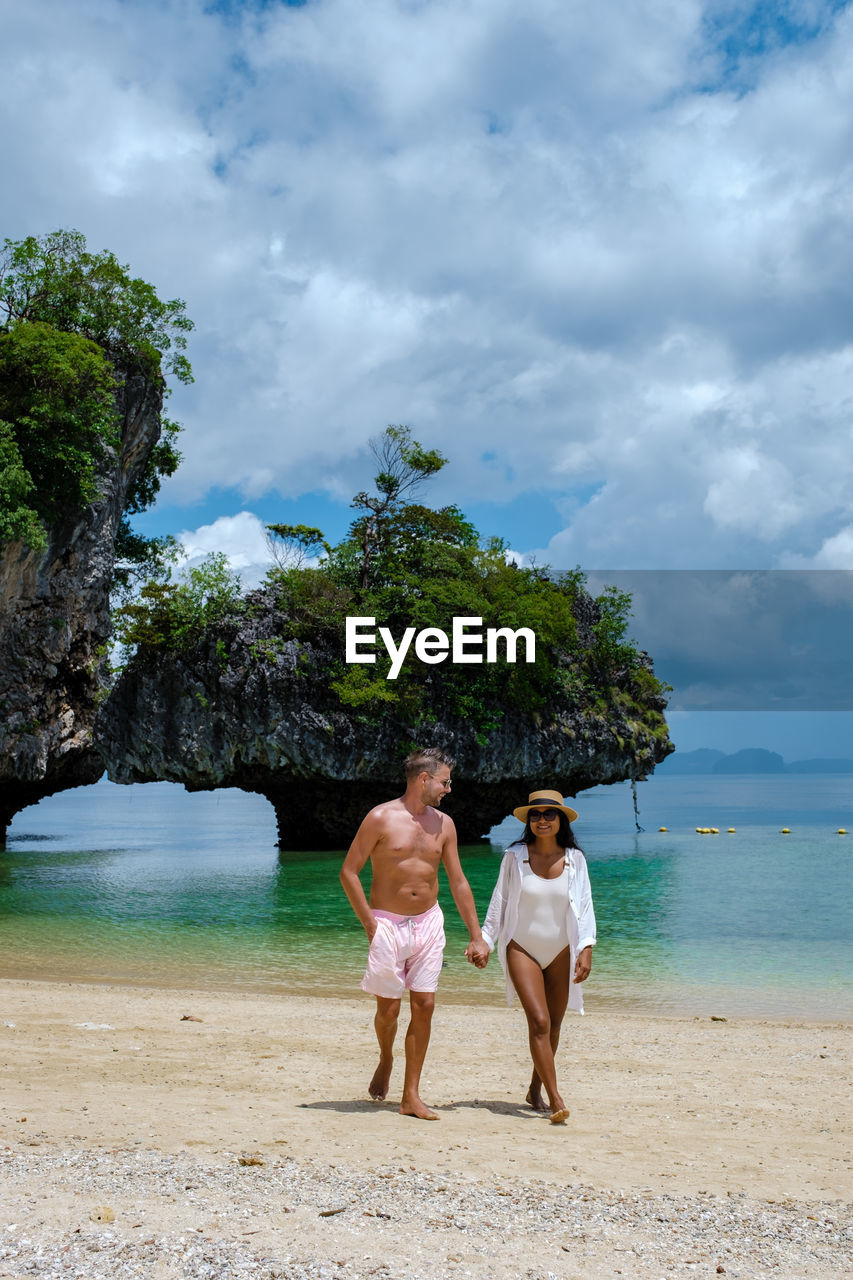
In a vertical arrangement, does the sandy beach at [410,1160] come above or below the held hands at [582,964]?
below

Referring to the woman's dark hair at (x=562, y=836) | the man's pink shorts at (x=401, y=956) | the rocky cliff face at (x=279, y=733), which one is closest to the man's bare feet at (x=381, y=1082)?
the man's pink shorts at (x=401, y=956)

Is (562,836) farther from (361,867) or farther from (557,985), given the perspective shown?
(361,867)

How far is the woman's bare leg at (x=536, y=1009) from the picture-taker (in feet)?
17.0

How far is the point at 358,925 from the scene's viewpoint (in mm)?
16234

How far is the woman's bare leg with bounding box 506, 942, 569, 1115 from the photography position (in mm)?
5176

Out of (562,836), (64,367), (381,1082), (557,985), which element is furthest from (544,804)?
(64,367)

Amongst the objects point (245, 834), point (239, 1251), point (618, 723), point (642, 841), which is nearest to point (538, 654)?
point (618, 723)

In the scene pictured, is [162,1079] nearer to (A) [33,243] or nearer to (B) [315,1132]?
(B) [315,1132]

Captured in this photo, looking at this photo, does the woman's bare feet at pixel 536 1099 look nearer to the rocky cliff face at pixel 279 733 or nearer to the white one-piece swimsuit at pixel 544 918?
the white one-piece swimsuit at pixel 544 918

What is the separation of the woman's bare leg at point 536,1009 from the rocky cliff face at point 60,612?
765 inches

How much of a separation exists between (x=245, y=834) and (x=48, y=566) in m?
25.8

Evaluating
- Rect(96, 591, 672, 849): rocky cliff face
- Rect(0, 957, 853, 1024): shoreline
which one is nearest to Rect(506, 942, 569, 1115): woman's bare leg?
Rect(0, 957, 853, 1024): shoreline

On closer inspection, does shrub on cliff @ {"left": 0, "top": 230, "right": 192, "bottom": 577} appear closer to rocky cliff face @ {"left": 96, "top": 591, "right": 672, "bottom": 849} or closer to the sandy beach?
rocky cliff face @ {"left": 96, "top": 591, "right": 672, "bottom": 849}

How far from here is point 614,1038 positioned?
27.0ft
